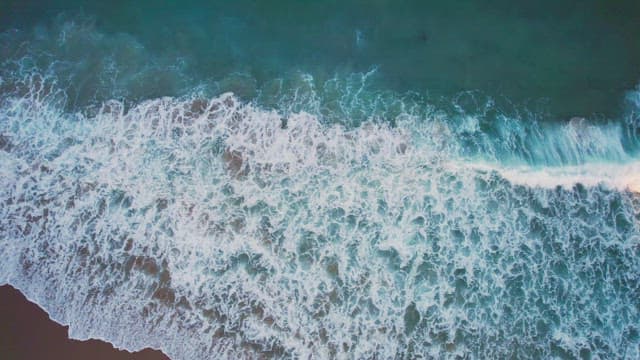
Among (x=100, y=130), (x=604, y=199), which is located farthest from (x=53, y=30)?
(x=604, y=199)

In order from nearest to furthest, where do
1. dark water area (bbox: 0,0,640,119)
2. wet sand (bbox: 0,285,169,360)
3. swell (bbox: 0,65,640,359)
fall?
wet sand (bbox: 0,285,169,360)
swell (bbox: 0,65,640,359)
dark water area (bbox: 0,0,640,119)

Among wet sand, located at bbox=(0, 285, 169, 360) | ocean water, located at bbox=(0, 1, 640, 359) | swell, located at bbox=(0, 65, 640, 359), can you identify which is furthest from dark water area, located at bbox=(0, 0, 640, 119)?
wet sand, located at bbox=(0, 285, 169, 360)

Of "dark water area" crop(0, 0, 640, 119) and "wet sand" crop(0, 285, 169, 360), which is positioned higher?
"dark water area" crop(0, 0, 640, 119)

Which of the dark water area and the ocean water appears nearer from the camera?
the ocean water

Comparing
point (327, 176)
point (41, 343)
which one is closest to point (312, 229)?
point (327, 176)

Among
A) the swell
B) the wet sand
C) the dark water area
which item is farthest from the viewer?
the dark water area

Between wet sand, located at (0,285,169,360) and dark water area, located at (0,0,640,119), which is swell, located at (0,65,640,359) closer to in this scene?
wet sand, located at (0,285,169,360)

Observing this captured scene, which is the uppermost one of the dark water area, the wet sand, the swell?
the dark water area

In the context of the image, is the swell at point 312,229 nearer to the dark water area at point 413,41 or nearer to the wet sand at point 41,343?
the wet sand at point 41,343
